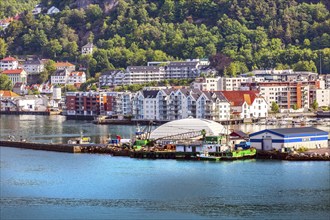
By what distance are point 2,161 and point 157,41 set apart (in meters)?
29.3

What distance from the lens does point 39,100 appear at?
43.2 m

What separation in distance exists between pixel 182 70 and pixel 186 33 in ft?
21.3

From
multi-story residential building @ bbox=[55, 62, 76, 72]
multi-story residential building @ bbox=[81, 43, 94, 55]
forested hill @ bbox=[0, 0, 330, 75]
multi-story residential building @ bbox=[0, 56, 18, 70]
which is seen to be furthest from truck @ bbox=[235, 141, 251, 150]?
multi-story residential building @ bbox=[0, 56, 18, 70]

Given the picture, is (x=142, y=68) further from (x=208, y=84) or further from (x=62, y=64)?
(x=208, y=84)

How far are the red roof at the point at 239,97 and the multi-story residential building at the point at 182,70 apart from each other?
10072 mm

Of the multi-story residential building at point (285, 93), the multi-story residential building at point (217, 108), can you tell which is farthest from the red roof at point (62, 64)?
the multi-story residential building at point (217, 108)

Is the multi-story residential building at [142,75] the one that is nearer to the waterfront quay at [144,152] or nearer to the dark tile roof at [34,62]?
the dark tile roof at [34,62]

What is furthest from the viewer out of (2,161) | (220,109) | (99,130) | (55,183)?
(220,109)

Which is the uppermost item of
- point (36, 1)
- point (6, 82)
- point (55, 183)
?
point (36, 1)

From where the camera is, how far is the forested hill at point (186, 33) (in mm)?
46344

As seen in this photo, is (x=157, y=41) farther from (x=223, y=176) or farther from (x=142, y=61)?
(x=223, y=176)

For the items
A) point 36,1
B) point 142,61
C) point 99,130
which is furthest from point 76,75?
point 36,1

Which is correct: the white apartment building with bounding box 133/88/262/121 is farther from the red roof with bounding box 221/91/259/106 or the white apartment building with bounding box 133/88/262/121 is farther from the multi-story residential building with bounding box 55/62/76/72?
the multi-story residential building with bounding box 55/62/76/72

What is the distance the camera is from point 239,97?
34062 mm
